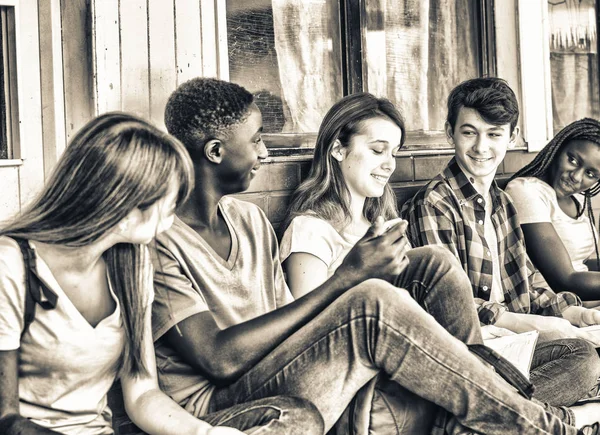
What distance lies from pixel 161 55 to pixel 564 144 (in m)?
1.97

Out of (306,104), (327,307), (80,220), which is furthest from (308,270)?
(80,220)

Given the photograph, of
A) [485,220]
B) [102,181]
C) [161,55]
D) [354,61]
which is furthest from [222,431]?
[354,61]

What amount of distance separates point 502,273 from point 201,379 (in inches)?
63.4

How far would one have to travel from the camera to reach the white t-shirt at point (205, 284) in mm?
2400

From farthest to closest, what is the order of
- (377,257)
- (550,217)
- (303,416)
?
(550,217)
(377,257)
(303,416)

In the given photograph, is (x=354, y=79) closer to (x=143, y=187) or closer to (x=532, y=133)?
(x=532, y=133)

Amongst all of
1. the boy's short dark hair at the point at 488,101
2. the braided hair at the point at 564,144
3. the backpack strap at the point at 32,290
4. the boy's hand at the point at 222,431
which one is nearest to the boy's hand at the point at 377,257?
the boy's hand at the point at 222,431

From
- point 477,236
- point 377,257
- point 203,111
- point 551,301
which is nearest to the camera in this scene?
point 377,257

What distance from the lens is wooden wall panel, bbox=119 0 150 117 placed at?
2.83 m

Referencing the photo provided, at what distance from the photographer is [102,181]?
6.63 ft

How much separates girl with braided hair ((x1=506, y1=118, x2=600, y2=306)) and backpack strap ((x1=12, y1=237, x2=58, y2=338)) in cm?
234

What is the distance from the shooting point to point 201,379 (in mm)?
2473

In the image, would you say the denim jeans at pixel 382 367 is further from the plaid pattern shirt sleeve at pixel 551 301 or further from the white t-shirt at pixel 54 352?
the plaid pattern shirt sleeve at pixel 551 301

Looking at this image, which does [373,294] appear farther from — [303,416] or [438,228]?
[438,228]
